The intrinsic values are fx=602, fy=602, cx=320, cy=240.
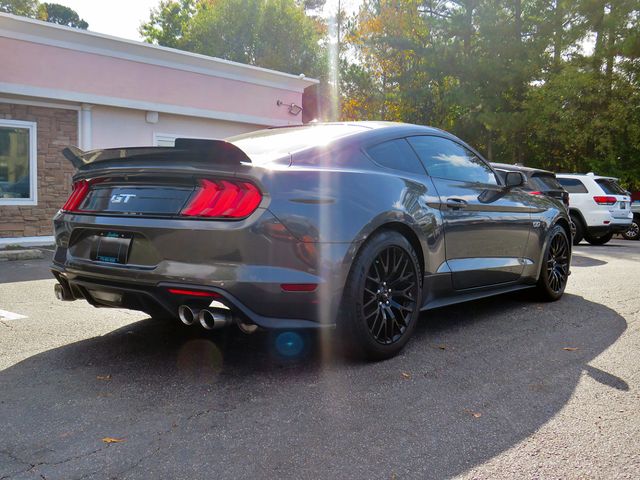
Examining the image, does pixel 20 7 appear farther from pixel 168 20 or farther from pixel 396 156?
pixel 396 156

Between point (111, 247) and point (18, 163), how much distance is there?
29.5ft

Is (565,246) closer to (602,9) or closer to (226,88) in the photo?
(226,88)

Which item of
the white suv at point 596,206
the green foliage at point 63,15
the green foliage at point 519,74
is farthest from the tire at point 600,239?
the green foliage at point 63,15

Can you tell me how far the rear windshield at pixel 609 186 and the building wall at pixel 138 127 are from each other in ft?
28.4

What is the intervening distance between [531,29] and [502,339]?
22236 millimetres

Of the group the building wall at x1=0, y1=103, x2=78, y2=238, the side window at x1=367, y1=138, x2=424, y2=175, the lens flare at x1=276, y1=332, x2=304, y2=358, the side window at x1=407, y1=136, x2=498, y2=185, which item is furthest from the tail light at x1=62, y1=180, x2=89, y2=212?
the building wall at x1=0, y1=103, x2=78, y2=238

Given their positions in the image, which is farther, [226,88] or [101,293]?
[226,88]

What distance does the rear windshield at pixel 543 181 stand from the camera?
9.05m

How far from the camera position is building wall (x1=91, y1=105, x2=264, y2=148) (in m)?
12.3

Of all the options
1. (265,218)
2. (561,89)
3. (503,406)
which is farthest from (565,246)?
(561,89)

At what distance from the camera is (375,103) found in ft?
94.7

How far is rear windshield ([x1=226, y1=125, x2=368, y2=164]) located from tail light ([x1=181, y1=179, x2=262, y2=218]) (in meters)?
0.21

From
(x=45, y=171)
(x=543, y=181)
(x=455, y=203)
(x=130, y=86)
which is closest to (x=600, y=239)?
(x=543, y=181)

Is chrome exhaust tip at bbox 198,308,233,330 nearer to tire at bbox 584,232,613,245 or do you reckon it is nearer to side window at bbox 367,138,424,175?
side window at bbox 367,138,424,175
